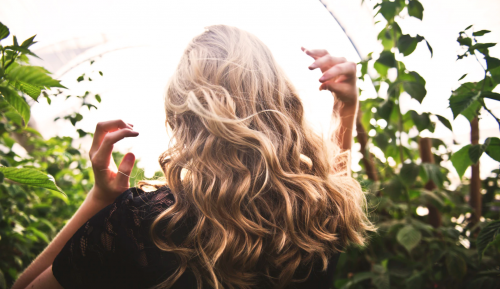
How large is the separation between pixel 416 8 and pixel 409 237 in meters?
0.95

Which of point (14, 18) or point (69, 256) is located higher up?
point (14, 18)

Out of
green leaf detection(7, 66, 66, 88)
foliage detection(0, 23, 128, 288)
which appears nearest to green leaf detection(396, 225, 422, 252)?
foliage detection(0, 23, 128, 288)

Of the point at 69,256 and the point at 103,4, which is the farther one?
the point at 103,4

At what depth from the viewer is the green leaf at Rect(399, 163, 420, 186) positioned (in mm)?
1234

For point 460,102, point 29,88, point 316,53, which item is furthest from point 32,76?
point 460,102

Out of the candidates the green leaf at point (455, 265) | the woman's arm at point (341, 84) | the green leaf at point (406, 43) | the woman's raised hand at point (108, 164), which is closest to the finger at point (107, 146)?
the woman's raised hand at point (108, 164)

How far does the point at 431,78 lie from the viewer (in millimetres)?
1517

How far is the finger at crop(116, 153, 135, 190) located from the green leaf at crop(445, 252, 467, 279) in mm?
1292

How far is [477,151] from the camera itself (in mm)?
917

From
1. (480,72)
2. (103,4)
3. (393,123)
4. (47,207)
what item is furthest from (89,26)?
(480,72)

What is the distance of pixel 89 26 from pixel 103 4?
0.52 feet

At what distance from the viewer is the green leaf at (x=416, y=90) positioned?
3.72 feet

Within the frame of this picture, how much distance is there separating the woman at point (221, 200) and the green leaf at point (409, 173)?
34 cm

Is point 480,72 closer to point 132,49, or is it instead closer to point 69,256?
point 69,256
